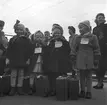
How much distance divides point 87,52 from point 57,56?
0.61 m

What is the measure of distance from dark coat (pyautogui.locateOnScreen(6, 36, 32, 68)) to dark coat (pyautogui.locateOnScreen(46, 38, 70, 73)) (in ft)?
1.63

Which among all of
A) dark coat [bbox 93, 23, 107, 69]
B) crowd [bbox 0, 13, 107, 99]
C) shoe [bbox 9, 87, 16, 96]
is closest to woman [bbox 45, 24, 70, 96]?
crowd [bbox 0, 13, 107, 99]

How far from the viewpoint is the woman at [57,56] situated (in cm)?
418

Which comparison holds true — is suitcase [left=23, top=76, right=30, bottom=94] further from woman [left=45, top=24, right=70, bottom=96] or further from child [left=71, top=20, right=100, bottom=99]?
child [left=71, top=20, right=100, bottom=99]

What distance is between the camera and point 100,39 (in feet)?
15.9

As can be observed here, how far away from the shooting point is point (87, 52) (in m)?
3.98

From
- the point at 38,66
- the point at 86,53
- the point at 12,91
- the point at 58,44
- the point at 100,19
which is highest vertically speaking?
the point at 100,19

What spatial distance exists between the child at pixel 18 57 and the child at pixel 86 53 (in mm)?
1013

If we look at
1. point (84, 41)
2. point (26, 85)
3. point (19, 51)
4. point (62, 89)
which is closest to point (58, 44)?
point (84, 41)

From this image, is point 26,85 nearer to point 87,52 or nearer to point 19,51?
point 19,51

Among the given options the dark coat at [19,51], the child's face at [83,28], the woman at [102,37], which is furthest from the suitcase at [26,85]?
the woman at [102,37]

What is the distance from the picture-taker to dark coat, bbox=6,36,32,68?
431 centimetres

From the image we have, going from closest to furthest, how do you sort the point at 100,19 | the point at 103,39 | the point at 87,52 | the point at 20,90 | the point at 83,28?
the point at 87,52 → the point at 83,28 → the point at 20,90 → the point at 103,39 → the point at 100,19

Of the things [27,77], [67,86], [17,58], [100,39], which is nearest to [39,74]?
[27,77]
